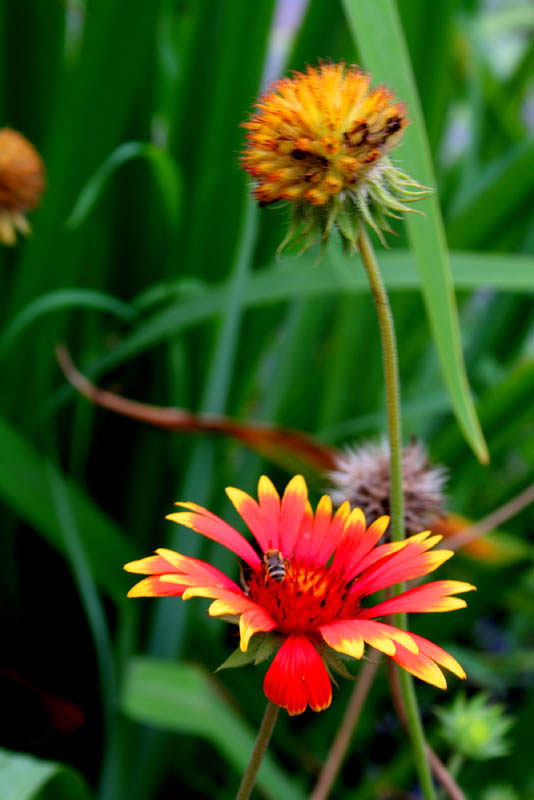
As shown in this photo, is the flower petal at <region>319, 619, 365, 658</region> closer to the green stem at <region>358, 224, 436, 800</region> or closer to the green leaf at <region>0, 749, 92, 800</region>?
the green stem at <region>358, 224, 436, 800</region>

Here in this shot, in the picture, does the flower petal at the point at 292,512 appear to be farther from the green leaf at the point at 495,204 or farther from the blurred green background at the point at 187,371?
the green leaf at the point at 495,204

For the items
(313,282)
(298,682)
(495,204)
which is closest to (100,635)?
(313,282)

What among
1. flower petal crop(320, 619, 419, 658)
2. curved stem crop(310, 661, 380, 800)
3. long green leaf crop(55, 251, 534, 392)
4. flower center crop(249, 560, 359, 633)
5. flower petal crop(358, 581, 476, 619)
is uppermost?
long green leaf crop(55, 251, 534, 392)

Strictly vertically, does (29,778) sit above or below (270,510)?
below

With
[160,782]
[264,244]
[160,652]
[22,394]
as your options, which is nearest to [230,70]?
[264,244]

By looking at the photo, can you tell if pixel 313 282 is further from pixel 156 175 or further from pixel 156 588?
pixel 156 588

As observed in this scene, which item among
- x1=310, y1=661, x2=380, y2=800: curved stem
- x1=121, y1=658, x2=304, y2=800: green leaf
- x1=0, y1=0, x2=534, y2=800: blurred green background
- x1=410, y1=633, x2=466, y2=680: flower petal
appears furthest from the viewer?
x1=0, y1=0, x2=534, y2=800: blurred green background

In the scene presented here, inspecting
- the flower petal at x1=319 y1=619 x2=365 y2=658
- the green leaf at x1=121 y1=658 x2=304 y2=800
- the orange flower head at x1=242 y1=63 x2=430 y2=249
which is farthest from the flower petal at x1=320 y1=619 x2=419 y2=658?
the green leaf at x1=121 y1=658 x2=304 y2=800
